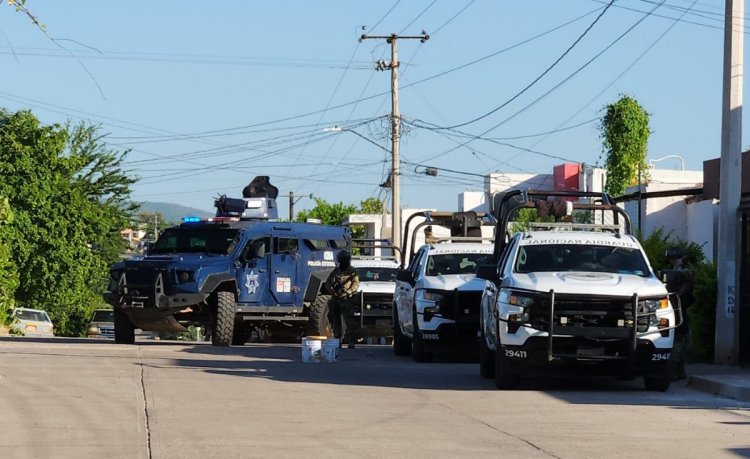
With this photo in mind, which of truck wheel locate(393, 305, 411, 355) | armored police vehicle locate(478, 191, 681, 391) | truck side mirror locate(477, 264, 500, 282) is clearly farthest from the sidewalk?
truck wheel locate(393, 305, 411, 355)

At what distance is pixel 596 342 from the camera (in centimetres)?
1591

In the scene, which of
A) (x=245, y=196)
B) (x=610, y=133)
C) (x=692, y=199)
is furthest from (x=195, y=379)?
(x=610, y=133)

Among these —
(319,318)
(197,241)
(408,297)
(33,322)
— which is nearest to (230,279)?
(197,241)

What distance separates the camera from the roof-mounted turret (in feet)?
93.9

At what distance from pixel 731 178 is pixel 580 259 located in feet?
9.80

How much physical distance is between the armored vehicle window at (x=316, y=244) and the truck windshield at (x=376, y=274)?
1374 millimetres

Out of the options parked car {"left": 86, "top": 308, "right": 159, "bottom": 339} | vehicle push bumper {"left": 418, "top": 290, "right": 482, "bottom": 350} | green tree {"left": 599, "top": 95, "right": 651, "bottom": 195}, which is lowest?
parked car {"left": 86, "top": 308, "right": 159, "bottom": 339}

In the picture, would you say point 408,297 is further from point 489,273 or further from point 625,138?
point 625,138

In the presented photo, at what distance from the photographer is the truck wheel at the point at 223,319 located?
82.2ft

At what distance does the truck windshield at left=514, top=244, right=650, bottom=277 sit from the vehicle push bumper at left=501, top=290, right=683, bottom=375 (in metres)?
1.30

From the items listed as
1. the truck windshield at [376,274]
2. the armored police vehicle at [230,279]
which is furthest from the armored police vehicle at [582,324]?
the truck windshield at [376,274]

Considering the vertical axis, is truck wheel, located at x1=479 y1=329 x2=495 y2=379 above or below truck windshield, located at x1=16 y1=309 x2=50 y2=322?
above

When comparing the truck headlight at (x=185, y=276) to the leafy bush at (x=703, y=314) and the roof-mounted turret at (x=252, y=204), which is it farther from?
the leafy bush at (x=703, y=314)

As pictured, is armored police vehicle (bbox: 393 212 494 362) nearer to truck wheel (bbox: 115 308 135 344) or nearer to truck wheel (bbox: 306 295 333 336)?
truck wheel (bbox: 306 295 333 336)
